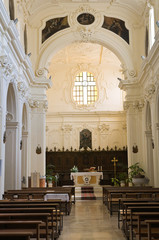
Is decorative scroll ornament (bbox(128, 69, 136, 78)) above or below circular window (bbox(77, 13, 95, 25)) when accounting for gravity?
below

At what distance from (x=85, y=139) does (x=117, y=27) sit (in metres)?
10.8

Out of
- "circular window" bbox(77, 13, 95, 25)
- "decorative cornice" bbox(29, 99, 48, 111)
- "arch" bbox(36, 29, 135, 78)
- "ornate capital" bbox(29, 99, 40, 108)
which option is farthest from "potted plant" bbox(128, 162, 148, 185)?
"circular window" bbox(77, 13, 95, 25)

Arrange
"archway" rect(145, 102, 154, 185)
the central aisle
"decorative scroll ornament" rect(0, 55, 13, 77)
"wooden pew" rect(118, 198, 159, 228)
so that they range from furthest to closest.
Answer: "archway" rect(145, 102, 154, 185) < "decorative scroll ornament" rect(0, 55, 13, 77) < the central aisle < "wooden pew" rect(118, 198, 159, 228)

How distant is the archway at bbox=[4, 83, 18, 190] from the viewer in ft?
47.8

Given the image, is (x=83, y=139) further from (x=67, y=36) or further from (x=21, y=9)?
(x=21, y=9)

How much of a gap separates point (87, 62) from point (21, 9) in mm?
12153

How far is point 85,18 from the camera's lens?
64.9 feet

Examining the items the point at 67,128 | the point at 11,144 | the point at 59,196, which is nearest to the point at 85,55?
the point at 67,128

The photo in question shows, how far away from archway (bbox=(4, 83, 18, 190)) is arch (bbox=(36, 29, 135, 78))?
5.24m

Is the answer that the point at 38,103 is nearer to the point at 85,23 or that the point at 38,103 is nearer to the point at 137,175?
the point at 85,23

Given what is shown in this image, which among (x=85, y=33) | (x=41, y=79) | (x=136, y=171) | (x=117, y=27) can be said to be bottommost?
(x=136, y=171)

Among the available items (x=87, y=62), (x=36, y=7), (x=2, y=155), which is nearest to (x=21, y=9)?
(x=36, y=7)

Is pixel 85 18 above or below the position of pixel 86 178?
above

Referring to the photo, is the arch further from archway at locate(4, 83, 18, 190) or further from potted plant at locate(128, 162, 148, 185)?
potted plant at locate(128, 162, 148, 185)
